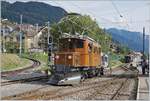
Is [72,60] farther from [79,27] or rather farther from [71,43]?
[79,27]

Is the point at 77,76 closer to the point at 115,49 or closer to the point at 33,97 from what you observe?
the point at 33,97

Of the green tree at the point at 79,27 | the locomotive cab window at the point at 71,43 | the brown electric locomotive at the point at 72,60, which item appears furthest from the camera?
the green tree at the point at 79,27

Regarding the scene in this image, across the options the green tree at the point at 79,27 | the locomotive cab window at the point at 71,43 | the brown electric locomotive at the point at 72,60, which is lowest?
the brown electric locomotive at the point at 72,60

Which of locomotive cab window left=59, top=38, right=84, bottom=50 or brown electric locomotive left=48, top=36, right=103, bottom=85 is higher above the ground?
locomotive cab window left=59, top=38, right=84, bottom=50

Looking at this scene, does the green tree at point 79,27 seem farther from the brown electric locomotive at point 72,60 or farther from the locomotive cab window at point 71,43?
the locomotive cab window at point 71,43

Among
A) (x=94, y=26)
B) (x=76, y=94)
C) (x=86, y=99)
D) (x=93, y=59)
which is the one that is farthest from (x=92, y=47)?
(x=94, y=26)

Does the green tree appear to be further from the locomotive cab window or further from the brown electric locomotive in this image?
the locomotive cab window

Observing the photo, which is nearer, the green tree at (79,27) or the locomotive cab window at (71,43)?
the locomotive cab window at (71,43)

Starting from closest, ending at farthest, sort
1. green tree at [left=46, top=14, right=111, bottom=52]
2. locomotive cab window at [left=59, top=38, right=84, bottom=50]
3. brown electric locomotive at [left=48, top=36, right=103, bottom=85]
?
brown electric locomotive at [left=48, top=36, right=103, bottom=85] < locomotive cab window at [left=59, top=38, right=84, bottom=50] < green tree at [left=46, top=14, right=111, bottom=52]

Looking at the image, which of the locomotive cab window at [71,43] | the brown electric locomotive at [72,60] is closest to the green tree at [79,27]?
the brown electric locomotive at [72,60]

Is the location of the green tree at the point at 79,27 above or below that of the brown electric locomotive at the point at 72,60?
above

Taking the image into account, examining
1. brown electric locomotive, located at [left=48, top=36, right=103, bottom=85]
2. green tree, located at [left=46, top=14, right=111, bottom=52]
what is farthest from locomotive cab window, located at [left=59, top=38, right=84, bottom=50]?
green tree, located at [left=46, top=14, right=111, bottom=52]

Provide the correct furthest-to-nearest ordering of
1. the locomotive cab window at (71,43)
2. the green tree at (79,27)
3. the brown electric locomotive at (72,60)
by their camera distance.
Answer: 1. the green tree at (79,27)
2. the locomotive cab window at (71,43)
3. the brown electric locomotive at (72,60)

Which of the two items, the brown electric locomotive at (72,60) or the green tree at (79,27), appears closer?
the brown electric locomotive at (72,60)
